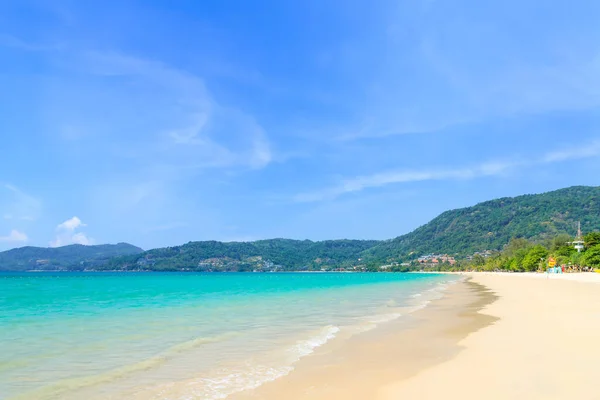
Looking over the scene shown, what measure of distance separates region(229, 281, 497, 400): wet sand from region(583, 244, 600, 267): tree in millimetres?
71973

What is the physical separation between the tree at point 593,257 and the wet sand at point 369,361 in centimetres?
7197

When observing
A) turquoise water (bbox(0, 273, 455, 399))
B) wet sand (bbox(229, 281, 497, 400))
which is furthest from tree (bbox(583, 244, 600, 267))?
wet sand (bbox(229, 281, 497, 400))

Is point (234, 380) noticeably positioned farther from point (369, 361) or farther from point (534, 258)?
point (534, 258)

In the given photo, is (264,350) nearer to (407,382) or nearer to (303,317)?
(407,382)

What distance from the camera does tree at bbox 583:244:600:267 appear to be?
7381 cm

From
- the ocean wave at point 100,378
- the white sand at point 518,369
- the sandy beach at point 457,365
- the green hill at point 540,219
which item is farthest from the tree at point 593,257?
the ocean wave at point 100,378

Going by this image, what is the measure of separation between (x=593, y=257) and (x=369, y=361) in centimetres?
8031

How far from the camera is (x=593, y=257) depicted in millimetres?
74312

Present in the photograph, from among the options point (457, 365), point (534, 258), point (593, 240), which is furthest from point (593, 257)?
point (457, 365)

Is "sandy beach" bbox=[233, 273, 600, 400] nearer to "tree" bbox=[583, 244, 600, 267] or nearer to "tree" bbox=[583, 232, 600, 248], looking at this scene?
"tree" bbox=[583, 244, 600, 267]

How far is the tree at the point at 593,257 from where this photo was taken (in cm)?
7381

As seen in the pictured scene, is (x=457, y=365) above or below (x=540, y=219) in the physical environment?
below

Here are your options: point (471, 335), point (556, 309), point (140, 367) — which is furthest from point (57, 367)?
point (556, 309)

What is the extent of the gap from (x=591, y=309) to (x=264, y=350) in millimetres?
13785
